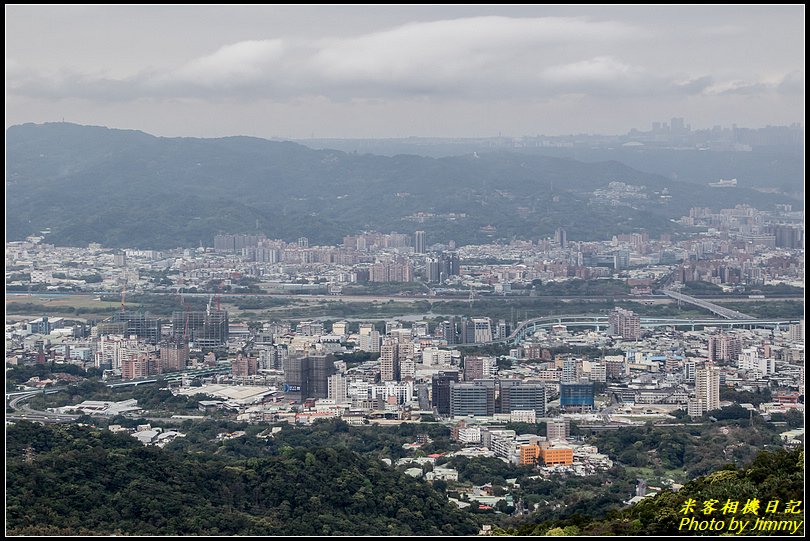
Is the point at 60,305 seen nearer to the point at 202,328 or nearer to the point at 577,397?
the point at 202,328

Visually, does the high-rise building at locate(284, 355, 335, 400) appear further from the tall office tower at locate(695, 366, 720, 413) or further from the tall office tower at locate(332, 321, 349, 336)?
the tall office tower at locate(332, 321, 349, 336)

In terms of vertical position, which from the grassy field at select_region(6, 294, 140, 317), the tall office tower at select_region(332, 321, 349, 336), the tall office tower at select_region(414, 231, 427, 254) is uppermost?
the tall office tower at select_region(414, 231, 427, 254)

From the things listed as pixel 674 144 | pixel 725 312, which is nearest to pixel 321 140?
pixel 674 144

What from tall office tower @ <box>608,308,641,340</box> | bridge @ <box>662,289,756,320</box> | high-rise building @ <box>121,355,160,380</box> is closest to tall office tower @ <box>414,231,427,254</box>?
bridge @ <box>662,289,756,320</box>

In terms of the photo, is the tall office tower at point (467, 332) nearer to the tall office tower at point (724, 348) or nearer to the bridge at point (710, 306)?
the tall office tower at point (724, 348)

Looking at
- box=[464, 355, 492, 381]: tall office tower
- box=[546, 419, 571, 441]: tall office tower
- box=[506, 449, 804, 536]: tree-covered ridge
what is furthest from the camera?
box=[464, 355, 492, 381]: tall office tower

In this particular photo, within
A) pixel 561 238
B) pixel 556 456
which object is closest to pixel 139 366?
pixel 556 456
